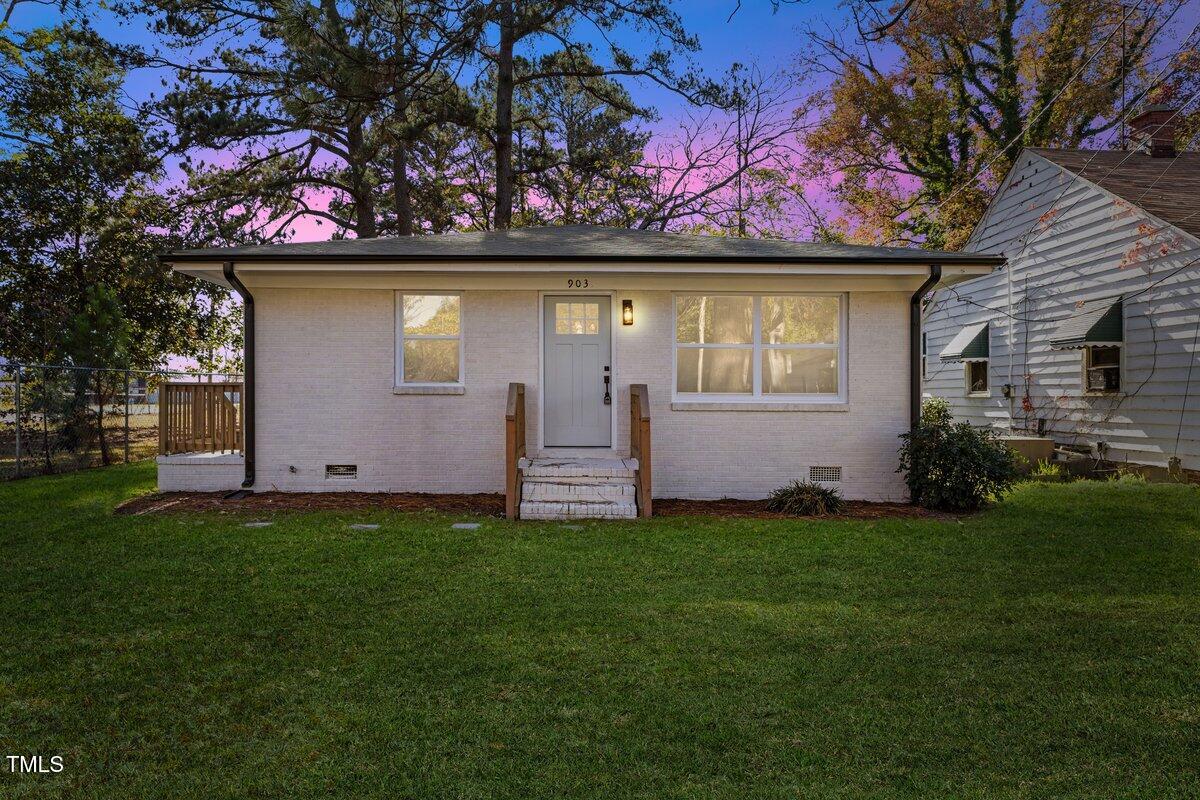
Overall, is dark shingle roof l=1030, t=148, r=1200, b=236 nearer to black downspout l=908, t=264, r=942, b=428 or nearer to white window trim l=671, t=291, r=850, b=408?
black downspout l=908, t=264, r=942, b=428

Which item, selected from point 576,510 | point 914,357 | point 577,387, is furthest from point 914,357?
point 576,510

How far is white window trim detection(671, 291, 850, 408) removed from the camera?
8781mm

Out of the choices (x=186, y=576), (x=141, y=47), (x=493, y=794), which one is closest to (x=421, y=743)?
(x=493, y=794)

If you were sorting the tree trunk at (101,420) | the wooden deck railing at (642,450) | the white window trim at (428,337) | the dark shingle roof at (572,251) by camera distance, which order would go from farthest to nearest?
the tree trunk at (101,420), the white window trim at (428,337), the dark shingle roof at (572,251), the wooden deck railing at (642,450)

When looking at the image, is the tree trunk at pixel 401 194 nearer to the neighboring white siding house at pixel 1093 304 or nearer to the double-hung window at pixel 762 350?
the double-hung window at pixel 762 350

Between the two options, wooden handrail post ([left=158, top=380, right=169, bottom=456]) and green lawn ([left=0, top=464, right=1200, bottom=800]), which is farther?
wooden handrail post ([left=158, top=380, right=169, bottom=456])

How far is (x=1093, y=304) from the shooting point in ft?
37.0

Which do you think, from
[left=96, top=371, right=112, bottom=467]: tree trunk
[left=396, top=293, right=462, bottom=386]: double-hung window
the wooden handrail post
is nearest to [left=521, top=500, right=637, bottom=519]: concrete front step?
[left=396, top=293, right=462, bottom=386]: double-hung window

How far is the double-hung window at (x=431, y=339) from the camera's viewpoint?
8.89m

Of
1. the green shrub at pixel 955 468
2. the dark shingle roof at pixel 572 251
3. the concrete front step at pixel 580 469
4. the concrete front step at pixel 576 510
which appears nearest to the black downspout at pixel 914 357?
the green shrub at pixel 955 468

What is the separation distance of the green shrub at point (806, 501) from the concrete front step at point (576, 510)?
184 cm

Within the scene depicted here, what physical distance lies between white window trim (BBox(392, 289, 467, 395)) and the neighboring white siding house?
9463mm

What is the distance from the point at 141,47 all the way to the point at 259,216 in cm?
391

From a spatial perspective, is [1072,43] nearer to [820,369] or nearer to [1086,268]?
[1086,268]
